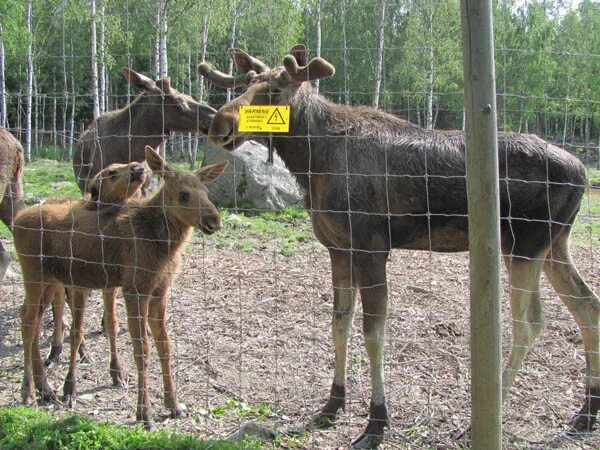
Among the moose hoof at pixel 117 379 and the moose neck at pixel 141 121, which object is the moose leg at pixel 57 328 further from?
the moose neck at pixel 141 121

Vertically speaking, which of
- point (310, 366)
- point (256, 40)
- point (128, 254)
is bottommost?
point (310, 366)

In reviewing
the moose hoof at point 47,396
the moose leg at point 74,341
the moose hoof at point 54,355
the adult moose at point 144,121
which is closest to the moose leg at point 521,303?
the moose leg at point 74,341

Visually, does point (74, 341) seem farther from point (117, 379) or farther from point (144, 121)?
point (144, 121)

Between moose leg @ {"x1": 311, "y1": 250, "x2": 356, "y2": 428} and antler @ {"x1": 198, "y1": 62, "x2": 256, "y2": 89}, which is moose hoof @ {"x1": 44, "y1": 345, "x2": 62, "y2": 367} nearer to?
moose leg @ {"x1": 311, "y1": 250, "x2": 356, "y2": 428}

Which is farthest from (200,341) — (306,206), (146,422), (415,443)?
(415,443)

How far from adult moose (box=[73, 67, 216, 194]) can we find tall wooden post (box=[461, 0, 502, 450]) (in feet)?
14.1

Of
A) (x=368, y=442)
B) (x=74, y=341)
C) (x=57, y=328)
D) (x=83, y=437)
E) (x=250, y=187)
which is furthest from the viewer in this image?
(x=250, y=187)

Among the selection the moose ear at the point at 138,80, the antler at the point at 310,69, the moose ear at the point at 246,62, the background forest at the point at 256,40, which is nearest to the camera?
the antler at the point at 310,69

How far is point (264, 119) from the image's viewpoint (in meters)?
4.89

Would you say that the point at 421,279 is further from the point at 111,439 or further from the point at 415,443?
the point at 111,439

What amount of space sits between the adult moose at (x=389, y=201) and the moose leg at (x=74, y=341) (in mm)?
2080

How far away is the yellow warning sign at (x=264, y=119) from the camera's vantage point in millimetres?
4824

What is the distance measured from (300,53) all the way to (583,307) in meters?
2.89

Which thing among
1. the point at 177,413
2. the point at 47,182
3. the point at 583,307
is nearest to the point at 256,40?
the point at 47,182
